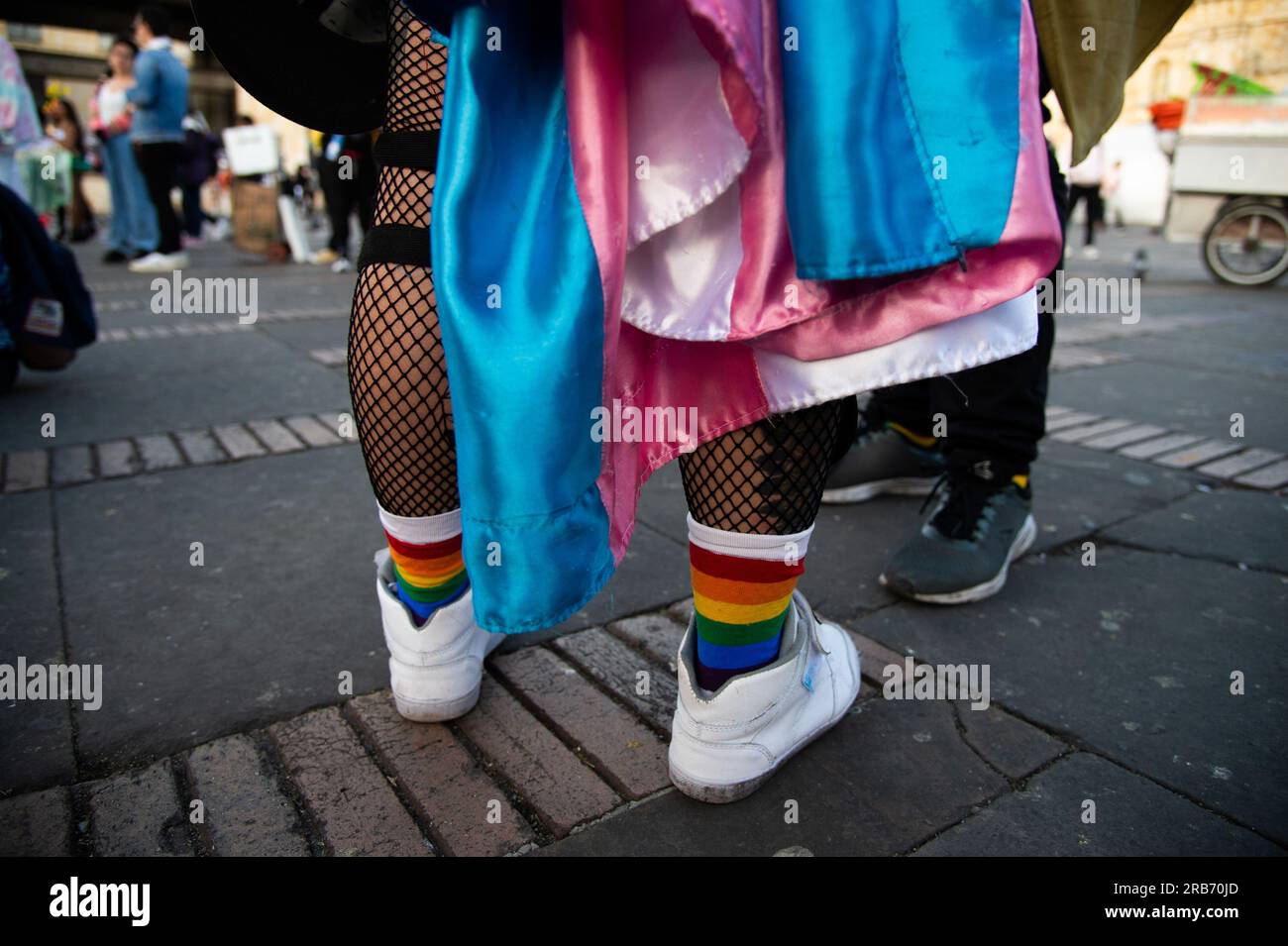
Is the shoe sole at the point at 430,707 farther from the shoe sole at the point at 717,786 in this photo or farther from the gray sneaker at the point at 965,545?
the gray sneaker at the point at 965,545

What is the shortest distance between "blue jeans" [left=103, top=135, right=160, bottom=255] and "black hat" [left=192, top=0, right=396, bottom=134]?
23.5 feet

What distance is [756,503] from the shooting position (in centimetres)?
113

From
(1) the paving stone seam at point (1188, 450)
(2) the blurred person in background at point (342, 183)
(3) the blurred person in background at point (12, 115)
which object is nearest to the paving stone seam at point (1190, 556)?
(1) the paving stone seam at point (1188, 450)

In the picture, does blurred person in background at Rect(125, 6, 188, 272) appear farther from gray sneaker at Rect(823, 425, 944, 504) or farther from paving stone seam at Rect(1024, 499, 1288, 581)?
paving stone seam at Rect(1024, 499, 1288, 581)

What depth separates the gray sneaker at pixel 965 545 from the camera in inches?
65.6

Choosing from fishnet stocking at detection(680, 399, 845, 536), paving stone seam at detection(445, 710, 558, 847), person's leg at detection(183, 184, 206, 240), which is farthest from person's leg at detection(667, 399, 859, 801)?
person's leg at detection(183, 184, 206, 240)

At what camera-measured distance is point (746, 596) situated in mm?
1157

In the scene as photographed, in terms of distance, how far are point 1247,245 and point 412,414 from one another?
788 centimetres

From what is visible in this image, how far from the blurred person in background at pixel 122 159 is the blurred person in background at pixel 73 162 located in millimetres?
3778

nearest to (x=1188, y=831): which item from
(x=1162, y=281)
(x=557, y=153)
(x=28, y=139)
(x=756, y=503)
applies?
(x=756, y=503)

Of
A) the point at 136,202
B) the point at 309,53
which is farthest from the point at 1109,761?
the point at 136,202

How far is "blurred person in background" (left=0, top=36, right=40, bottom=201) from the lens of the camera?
4.02 m
